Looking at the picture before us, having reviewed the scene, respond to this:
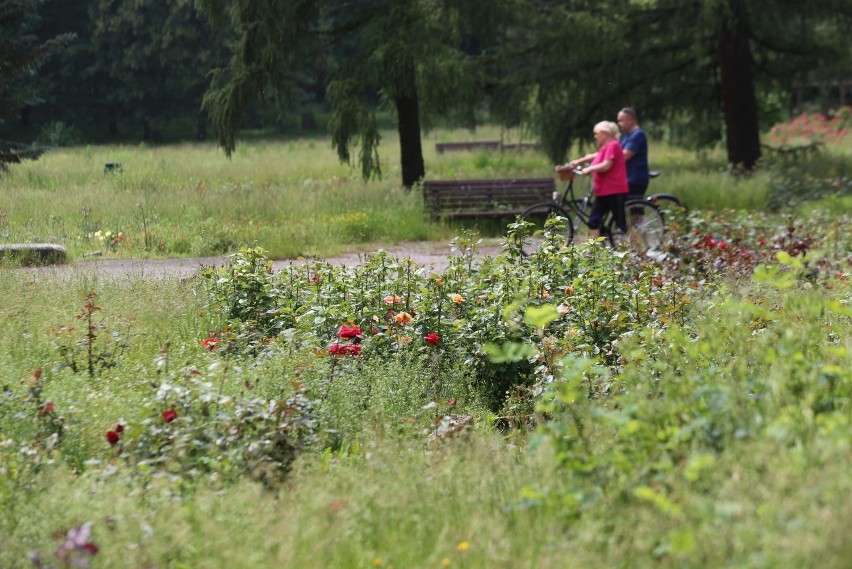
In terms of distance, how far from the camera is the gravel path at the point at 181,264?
9.91 m

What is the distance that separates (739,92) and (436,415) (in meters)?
16.1

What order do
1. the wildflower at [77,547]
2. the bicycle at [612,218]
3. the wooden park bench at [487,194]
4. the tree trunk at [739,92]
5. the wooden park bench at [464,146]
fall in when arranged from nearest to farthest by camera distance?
the wildflower at [77,547] → the bicycle at [612,218] → the wooden park bench at [487,194] → the tree trunk at [739,92] → the wooden park bench at [464,146]

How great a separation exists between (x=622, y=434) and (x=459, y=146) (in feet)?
98.6

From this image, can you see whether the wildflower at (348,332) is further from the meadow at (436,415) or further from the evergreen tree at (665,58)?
the evergreen tree at (665,58)

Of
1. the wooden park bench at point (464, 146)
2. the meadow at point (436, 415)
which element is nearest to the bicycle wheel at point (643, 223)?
the meadow at point (436, 415)

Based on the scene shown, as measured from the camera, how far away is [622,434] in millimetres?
3852

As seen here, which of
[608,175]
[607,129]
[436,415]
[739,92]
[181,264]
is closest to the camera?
[436,415]

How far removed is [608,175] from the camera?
38.9 ft

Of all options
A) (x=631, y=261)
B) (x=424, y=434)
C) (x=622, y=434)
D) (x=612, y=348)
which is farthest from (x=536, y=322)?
(x=631, y=261)

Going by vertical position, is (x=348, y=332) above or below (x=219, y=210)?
above

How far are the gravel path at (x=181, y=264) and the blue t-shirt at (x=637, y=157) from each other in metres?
1.85

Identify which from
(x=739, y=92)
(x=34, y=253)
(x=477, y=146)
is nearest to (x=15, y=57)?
(x=34, y=253)

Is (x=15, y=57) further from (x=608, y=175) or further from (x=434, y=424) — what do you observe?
(x=434, y=424)

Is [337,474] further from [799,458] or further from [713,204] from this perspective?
[713,204]
